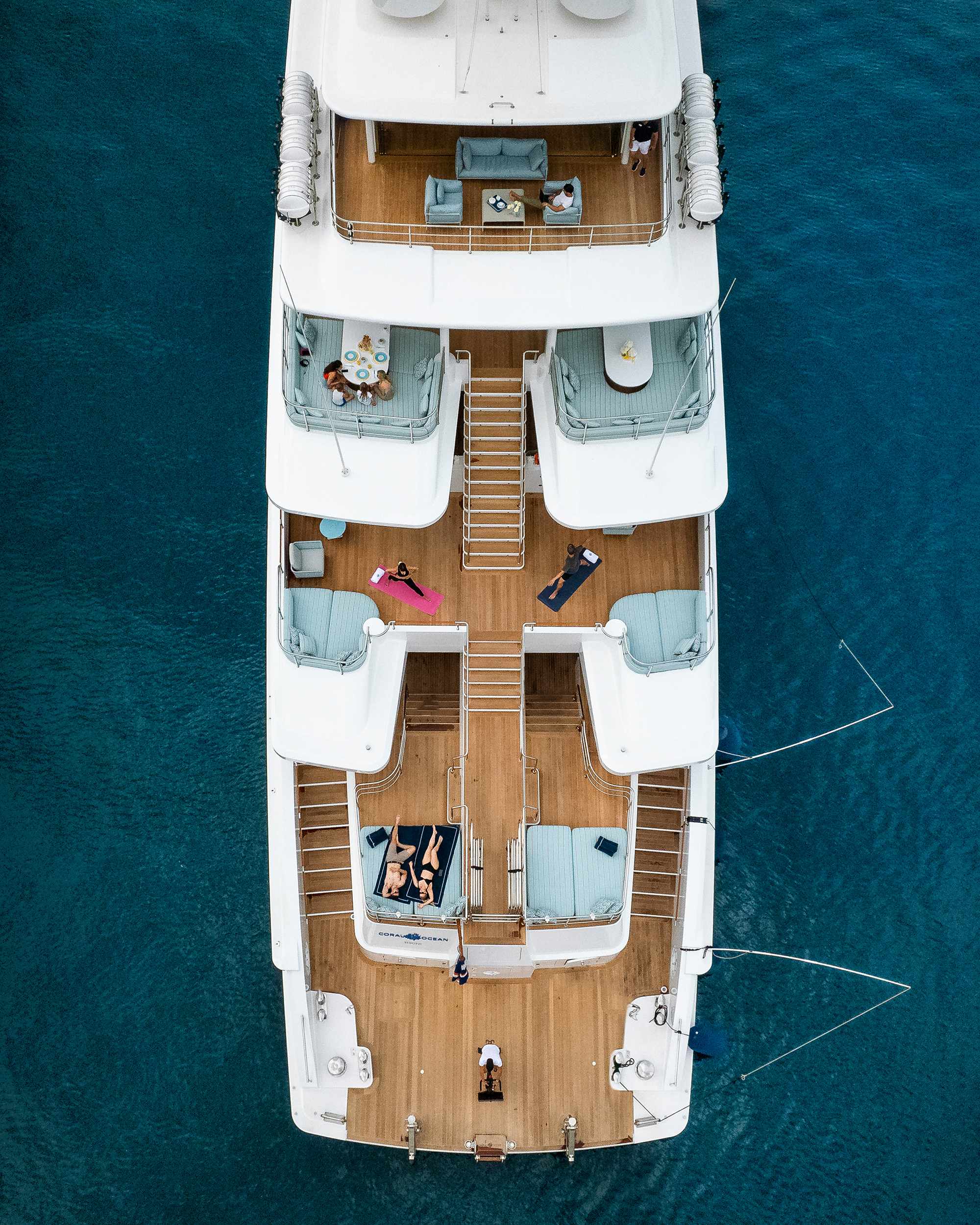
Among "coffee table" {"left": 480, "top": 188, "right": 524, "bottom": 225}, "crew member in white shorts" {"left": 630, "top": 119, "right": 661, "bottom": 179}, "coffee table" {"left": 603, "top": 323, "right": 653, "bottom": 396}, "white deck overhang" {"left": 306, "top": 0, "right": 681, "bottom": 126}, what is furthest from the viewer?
"coffee table" {"left": 603, "top": 323, "right": 653, "bottom": 396}

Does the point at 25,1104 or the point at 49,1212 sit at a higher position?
the point at 25,1104

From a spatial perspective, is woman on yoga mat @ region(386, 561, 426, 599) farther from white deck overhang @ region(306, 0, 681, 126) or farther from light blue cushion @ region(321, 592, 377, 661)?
white deck overhang @ region(306, 0, 681, 126)

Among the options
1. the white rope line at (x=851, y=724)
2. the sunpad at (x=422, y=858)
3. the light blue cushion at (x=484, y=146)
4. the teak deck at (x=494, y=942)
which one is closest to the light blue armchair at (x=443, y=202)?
the light blue cushion at (x=484, y=146)

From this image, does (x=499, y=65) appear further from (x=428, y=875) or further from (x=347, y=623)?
(x=428, y=875)

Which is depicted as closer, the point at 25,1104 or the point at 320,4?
the point at 320,4

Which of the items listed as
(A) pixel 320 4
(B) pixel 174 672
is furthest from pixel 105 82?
(B) pixel 174 672

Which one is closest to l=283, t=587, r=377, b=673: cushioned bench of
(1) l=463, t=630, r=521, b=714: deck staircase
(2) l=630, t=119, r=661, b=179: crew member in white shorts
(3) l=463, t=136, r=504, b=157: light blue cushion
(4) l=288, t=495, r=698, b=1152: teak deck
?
(4) l=288, t=495, r=698, b=1152: teak deck

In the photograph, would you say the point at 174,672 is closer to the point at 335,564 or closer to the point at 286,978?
the point at 335,564

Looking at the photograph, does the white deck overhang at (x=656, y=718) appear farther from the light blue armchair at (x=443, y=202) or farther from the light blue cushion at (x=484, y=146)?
the light blue cushion at (x=484, y=146)
